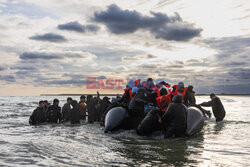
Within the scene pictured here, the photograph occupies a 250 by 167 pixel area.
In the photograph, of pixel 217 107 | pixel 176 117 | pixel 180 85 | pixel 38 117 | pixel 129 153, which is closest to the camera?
pixel 129 153

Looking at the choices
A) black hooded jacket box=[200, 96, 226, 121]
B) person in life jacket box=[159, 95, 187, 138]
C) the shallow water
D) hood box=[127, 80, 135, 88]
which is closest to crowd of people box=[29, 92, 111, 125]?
hood box=[127, 80, 135, 88]

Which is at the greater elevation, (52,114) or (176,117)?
(176,117)

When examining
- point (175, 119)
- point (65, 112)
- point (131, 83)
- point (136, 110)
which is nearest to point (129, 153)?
point (175, 119)

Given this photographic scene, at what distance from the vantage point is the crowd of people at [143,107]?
25.7ft

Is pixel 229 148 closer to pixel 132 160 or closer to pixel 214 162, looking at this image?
pixel 214 162

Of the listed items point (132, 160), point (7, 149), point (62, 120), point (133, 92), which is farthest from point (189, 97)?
point (7, 149)

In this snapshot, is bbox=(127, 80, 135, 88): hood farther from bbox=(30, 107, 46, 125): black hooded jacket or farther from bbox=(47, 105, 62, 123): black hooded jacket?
bbox=(30, 107, 46, 125): black hooded jacket

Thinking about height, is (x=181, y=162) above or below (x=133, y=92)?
below

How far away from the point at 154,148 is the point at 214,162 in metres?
1.76

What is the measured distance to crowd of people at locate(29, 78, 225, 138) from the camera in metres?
7.83

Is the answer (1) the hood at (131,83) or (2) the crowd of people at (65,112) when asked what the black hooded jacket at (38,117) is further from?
(1) the hood at (131,83)

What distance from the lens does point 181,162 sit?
4.86m

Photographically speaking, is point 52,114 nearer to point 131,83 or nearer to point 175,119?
point 131,83

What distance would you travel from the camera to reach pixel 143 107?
30.1 feet
